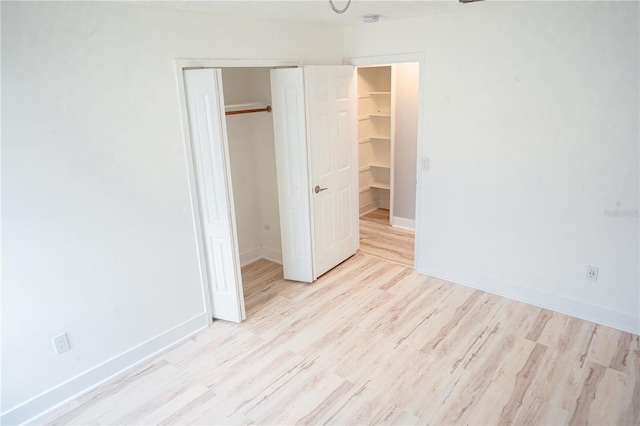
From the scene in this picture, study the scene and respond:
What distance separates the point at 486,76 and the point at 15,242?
346 centimetres

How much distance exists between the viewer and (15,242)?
2.33m

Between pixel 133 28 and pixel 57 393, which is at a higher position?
pixel 133 28

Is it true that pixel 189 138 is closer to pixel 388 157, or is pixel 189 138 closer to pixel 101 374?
pixel 101 374

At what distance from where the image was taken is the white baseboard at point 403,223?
213 inches

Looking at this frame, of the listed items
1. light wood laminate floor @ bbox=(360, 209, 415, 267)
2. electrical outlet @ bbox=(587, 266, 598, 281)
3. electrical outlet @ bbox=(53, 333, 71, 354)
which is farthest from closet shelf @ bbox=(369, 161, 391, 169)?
electrical outlet @ bbox=(53, 333, 71, 354)

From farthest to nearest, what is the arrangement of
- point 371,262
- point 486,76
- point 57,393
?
point 371,262, point 486,76, point 57,393

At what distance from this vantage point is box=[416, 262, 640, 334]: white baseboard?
318cm

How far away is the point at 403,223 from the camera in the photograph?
5520mm

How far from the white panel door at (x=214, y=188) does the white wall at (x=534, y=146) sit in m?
1.80

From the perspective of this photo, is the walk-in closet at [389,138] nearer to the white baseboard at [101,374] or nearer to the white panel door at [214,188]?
the white panel door at [214,188]

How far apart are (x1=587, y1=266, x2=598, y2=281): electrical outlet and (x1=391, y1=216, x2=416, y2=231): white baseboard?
2321mm

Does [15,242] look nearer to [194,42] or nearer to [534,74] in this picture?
[194,42]

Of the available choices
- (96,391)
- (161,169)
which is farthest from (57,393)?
(161,169)

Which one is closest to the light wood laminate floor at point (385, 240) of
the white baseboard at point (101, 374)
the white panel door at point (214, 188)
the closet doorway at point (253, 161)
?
the closet doorway at point (253, 161)
